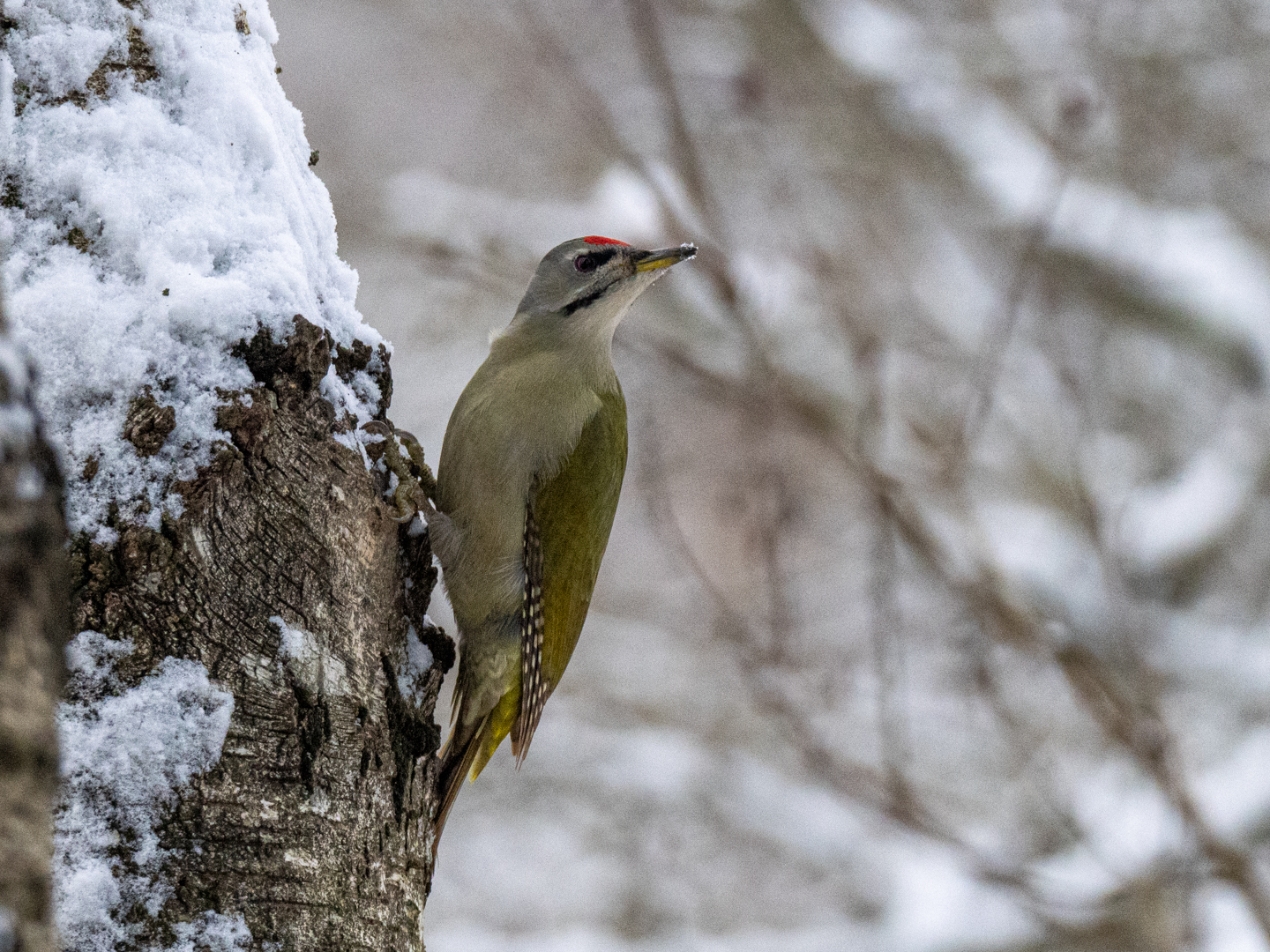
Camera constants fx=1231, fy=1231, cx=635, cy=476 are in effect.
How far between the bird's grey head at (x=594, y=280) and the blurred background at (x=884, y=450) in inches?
30.6

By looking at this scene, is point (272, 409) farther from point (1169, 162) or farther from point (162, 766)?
point (1169, 162)

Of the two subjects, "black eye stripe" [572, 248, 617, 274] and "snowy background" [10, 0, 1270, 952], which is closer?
"snowy background" [10, 0, 1270, 952]

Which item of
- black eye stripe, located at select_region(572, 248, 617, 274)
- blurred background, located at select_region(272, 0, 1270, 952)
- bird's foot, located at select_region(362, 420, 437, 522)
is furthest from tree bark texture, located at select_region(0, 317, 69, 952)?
blurred background, located at select_region(272, 0, 1270, 952)

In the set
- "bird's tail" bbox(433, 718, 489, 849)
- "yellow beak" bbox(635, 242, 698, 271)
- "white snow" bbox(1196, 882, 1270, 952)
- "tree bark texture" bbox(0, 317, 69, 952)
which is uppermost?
"yellow beak" bbox(635, 242, 698, 271)

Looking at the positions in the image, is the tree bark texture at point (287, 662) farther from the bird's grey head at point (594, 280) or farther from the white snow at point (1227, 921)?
the white snow at point (1227, 921)

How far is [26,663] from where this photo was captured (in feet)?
2.56

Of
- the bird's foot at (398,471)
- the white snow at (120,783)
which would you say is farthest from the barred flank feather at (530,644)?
the white snow at (120,783)

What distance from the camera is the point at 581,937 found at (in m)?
6.72

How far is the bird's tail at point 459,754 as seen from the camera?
3.11 metres

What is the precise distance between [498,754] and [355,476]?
24.5 feet

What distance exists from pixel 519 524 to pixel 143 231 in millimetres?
1731

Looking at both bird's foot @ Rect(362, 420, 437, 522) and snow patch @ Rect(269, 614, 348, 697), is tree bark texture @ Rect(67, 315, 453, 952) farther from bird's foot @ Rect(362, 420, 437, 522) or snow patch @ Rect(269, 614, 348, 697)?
bird's foot @ Rect(362, 420, 437, 522)

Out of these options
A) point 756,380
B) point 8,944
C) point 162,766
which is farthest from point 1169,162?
point 8,944

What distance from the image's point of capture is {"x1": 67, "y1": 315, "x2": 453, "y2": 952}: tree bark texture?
1629 millimetres
